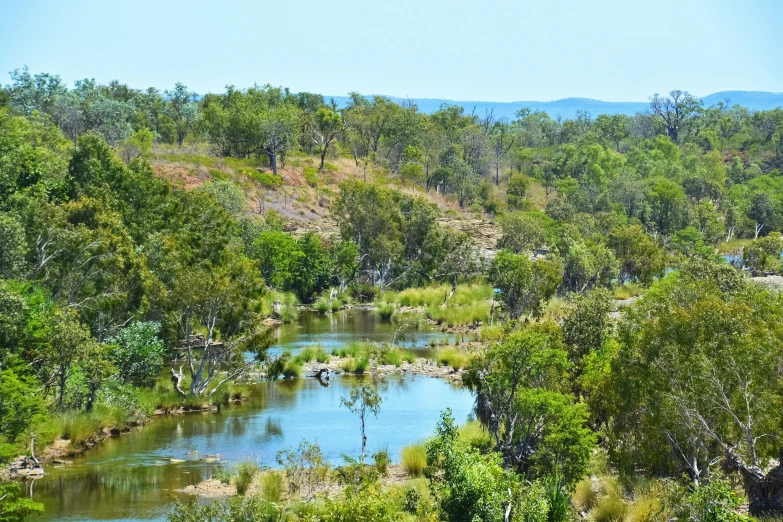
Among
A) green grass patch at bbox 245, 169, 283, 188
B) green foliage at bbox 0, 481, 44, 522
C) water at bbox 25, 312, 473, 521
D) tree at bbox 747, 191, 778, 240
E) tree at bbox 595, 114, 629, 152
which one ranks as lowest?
water at bbox 25, 312, 473, 521

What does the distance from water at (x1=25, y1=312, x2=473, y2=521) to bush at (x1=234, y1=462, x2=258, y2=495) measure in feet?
5.69

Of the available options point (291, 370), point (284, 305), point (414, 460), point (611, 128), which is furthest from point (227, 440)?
point (611, 128)

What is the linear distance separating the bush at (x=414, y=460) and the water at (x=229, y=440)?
8.22 ft

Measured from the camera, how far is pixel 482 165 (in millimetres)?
142000

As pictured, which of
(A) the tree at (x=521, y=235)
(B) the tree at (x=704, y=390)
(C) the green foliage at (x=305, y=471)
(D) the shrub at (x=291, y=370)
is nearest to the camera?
(B) the tree at (x=704, y=390)

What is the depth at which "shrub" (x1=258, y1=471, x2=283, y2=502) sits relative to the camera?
99.8ft

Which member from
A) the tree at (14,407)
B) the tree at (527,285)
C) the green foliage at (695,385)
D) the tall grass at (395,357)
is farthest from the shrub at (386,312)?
the green foliage at (695,385)

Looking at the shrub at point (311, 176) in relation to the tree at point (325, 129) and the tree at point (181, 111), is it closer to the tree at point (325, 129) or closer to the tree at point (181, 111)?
the tree at point (325, 129)

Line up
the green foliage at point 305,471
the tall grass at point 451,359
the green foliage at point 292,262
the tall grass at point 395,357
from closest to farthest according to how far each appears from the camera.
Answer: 1. the green foliage at point 305,471
2. the tall grass at point 451,359
3. the tall grass at point 395,357
4. the green foliage at point 292,262

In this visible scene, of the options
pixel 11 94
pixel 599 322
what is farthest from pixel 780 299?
pixel 11 94

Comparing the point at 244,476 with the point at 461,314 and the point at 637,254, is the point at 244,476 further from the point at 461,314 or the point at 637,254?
the point at 637,254

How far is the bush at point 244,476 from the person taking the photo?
3200 centimetres

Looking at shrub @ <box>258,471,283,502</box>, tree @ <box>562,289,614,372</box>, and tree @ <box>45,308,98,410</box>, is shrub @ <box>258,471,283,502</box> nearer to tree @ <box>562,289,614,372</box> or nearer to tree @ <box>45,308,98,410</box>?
tree @ <box>45,308,98,410</box>

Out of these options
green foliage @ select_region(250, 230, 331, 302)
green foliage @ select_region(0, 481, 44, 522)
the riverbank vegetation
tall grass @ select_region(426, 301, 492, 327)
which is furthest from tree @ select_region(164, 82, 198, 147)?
green foliage @ select_region(0, 481, 44, 522)
